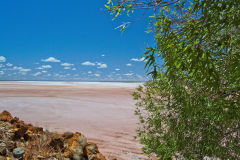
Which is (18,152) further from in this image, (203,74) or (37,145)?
(203,74)

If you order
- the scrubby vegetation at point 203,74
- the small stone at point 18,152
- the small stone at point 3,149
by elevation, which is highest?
the scrubby vegetation at point 203,74

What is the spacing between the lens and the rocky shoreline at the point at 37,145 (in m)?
5.83

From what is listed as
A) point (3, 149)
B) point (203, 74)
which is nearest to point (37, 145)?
point (3, 149)

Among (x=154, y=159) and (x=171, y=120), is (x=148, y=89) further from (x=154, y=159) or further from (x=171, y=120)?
(x=154, y=159)

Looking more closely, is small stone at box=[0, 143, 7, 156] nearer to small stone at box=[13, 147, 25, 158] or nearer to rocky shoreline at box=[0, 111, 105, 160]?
rocky shoreline at box=[0, 111, 105, 160]

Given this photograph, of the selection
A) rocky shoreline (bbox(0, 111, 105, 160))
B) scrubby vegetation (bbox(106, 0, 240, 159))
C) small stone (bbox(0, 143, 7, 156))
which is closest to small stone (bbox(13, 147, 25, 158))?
rocky shoreline (bbox(0, 111, 105, 160))

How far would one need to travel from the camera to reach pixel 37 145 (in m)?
6.31

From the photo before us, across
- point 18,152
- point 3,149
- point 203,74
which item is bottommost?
point 18,152

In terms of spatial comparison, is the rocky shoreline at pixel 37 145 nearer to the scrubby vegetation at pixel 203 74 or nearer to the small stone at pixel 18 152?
the small stone at pixel 18 152

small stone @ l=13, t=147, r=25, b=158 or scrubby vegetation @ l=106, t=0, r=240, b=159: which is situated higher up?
scrubby vegetation @ l=106, t=0, r=240, b=159

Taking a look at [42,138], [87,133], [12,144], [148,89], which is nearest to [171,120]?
[148,89]

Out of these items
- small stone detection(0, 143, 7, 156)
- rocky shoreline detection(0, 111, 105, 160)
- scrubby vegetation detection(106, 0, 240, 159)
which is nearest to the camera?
scrubby vegetation detection(106, 0, 240, 159)

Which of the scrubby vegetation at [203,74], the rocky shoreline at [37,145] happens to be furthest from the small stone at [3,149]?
the scrubby vegetation at [203,74]

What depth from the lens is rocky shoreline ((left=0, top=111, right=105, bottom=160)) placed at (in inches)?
229
